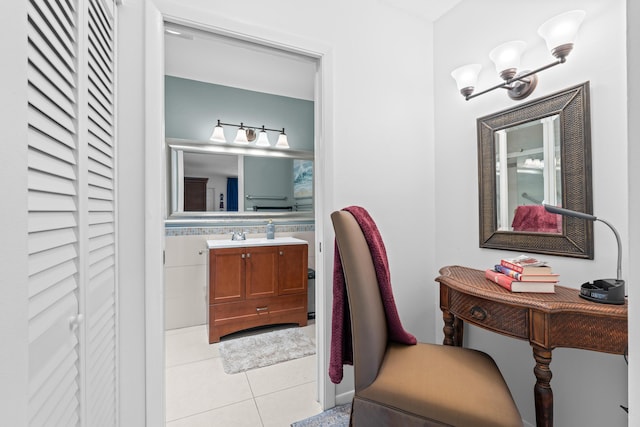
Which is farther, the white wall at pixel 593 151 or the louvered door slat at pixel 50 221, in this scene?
the white wall at pixel 593 151

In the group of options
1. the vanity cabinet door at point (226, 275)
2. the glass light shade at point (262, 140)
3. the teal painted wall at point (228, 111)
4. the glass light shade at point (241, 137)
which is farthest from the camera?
the glass light shade at point (262, 140)

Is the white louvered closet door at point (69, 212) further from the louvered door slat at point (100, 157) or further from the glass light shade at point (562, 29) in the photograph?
the glass light shade at point (562, 29)

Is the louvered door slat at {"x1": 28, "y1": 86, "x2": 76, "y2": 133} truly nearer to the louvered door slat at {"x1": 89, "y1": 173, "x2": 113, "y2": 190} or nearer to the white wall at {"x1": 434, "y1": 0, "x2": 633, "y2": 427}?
the louvered door slat at {"x1": 89, "y1": 173, "x2": 113, "y2": 190}

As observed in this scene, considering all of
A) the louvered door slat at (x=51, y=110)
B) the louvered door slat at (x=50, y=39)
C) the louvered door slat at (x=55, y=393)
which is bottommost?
the louvered door slat at (x=55, y=393)

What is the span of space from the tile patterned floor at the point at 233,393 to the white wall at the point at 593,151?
46.5 inches

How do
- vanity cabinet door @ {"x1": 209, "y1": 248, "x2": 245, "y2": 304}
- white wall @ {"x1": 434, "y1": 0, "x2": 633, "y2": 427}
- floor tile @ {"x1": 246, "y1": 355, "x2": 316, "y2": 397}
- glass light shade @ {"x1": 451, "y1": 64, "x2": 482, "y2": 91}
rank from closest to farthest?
white wall @ {"x1": 434, "y1": 0, "x2": 633, "y2": 427} < glass light shade @ {"x1": 451, "y1": 64, "x2": 482, "y2": 91} < floor tile @ {"x1": 246, "y1": 355, "x2": 316, "y2": 397} < vanity cabinet door @ {"x1": 209, "y1": 248, "x2": 245, "y2": 304}

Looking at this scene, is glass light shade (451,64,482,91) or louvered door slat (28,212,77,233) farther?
glass light shade (451,64,482,91)

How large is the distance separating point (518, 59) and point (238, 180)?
2.65 metres

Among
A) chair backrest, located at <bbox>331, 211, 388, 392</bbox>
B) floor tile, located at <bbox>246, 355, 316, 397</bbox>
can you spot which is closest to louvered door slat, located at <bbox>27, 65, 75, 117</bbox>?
chair backrest, located at <bbox>331, 211, 388, 392</bbox>

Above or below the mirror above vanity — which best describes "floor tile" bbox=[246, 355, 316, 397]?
below

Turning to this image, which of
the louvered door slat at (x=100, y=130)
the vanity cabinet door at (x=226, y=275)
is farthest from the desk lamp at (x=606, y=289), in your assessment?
the vanity cabinet door at (x=226, y=275)

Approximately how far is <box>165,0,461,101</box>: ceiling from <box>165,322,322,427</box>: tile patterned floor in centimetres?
223

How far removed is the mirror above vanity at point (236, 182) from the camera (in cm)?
294

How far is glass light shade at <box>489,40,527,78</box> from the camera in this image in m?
1.43
